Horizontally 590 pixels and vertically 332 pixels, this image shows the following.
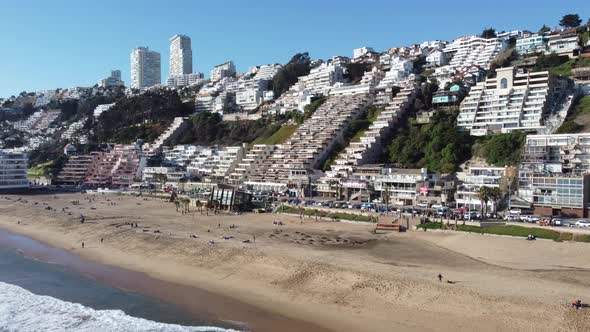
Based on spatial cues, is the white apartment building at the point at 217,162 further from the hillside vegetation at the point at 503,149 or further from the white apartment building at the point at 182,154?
the hillside vegetation at the point at 503,149

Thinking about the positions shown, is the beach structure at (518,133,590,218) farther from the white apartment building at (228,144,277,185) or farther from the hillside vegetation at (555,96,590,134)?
the white apartment building at (228,144,277,185)

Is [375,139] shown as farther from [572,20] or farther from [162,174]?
[572,20]

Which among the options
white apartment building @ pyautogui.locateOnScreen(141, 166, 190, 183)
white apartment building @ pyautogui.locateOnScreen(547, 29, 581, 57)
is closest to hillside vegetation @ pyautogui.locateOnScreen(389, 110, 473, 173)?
white apartment building @ pyautogui.locateOnScreen(547, 29, 581, 57)

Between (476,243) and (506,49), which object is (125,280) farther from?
(506,49)

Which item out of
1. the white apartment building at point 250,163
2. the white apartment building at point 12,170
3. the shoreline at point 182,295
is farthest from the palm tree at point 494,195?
the white apartment building at point 12,170

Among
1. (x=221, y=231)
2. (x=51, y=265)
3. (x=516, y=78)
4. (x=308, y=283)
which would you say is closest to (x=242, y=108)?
(x=516, y=78)
